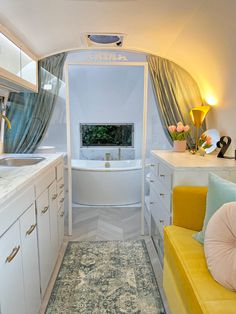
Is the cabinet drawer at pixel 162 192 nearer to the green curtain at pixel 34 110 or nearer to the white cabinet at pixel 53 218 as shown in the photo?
the white cabinet at pixel 53 218

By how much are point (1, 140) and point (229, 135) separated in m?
2.44

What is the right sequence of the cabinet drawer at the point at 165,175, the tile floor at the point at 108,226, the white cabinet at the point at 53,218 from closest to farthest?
the cabinet drawer at the point at 165,175, the white cabinet at the point at 53,218, the tile floor at the point at 108,226

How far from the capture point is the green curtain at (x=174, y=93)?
2.96 meters

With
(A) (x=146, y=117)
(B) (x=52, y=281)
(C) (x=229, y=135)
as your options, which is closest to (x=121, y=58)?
(A) (x=146, y=117)

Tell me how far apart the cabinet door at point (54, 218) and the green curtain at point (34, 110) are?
0.91 metres

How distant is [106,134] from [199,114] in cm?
235

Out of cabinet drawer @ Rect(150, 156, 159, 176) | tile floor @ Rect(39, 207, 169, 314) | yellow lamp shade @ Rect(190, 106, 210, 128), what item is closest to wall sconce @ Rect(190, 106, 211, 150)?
yellow lamp shade @ Rect(190, 106, 210, 128)

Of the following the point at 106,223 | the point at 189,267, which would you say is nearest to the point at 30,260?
the point at 189,267

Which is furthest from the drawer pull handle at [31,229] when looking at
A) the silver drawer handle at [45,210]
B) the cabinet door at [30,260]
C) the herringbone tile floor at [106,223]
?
the herringbone tile floor at [106,223]

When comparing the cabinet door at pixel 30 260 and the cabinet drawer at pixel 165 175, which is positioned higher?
the cabinet drawer at pixel 165 175

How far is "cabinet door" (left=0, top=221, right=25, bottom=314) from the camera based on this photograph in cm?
112

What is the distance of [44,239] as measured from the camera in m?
1.85

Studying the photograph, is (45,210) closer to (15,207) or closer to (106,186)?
(15,207)

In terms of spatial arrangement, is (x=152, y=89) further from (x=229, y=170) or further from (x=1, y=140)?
(x=1, y=140)
